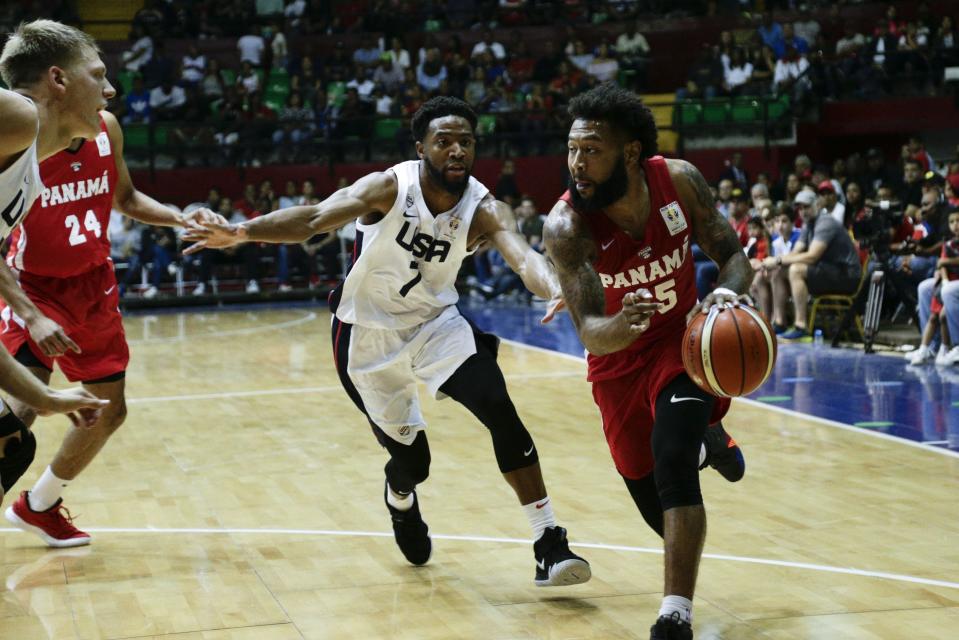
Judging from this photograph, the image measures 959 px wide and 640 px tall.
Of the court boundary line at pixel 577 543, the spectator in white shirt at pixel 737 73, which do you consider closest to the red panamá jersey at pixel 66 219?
the court boundary line at pixel 577 543

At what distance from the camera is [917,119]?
66.1 feet

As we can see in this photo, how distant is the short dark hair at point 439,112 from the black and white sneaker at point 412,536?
5.28 ft

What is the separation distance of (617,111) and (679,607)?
167cm

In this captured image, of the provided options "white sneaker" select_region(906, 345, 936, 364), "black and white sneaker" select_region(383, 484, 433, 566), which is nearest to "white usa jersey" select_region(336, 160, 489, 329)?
"black and white sneaker" select_region(383, 484, 433, 566)

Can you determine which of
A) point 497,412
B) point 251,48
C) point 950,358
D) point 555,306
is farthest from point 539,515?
point 251,48

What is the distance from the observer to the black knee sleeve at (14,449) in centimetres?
441

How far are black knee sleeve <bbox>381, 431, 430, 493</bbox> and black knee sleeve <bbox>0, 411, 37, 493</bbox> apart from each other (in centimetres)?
143

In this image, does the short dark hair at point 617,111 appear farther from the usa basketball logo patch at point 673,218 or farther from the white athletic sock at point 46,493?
the white athletic sock at point 46,493

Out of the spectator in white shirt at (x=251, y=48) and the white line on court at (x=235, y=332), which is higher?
the spectator in white shirt at (x=251, y=48)

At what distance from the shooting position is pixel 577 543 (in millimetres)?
5613

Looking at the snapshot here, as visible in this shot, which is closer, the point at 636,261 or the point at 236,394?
the point at 636,261

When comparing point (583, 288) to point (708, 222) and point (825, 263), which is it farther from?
point (825, 263)

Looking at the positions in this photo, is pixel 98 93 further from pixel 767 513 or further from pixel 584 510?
pixel 767 513

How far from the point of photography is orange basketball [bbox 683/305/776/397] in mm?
4062
